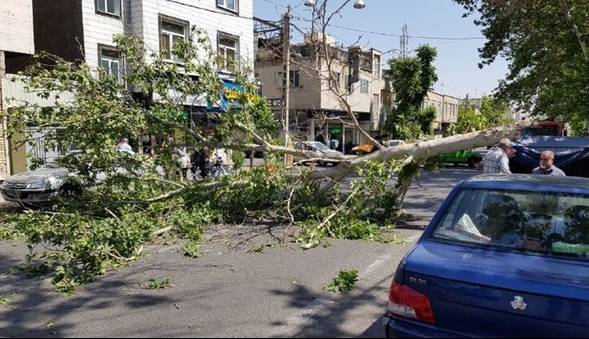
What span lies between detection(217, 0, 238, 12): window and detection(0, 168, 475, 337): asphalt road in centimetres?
1875

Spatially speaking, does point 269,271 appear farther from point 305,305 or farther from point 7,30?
point 7,30

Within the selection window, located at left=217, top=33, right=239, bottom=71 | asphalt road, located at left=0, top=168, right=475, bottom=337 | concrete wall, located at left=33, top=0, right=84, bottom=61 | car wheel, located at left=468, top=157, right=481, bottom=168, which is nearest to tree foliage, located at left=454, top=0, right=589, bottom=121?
car wheel, located at left=468, top=157, right=481, bottom=168

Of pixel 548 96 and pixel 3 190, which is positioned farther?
pixel 548 96

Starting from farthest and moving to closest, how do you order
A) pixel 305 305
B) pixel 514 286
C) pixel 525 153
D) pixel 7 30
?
pixel 7 30 < pixel 525 153 < pixel 305 305 < pixel 514 286

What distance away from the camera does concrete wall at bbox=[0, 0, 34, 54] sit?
1623 cm

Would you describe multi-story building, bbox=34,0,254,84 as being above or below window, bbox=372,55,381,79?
below

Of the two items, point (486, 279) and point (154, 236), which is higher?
point (486, 279)

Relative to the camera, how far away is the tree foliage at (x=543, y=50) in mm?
17188

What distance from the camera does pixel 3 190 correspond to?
11.8m

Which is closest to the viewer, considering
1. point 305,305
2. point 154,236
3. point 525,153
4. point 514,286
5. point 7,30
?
point 514,286

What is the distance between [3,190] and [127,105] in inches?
180

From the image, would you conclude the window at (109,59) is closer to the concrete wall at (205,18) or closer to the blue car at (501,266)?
the concrete wall at (205,18)

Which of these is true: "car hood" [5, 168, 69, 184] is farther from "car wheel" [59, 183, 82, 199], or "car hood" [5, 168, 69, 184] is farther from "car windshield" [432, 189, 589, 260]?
"car windshield" [432, 189, 589, 260]

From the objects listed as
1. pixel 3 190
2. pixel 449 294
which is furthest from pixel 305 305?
pixel 3 190
